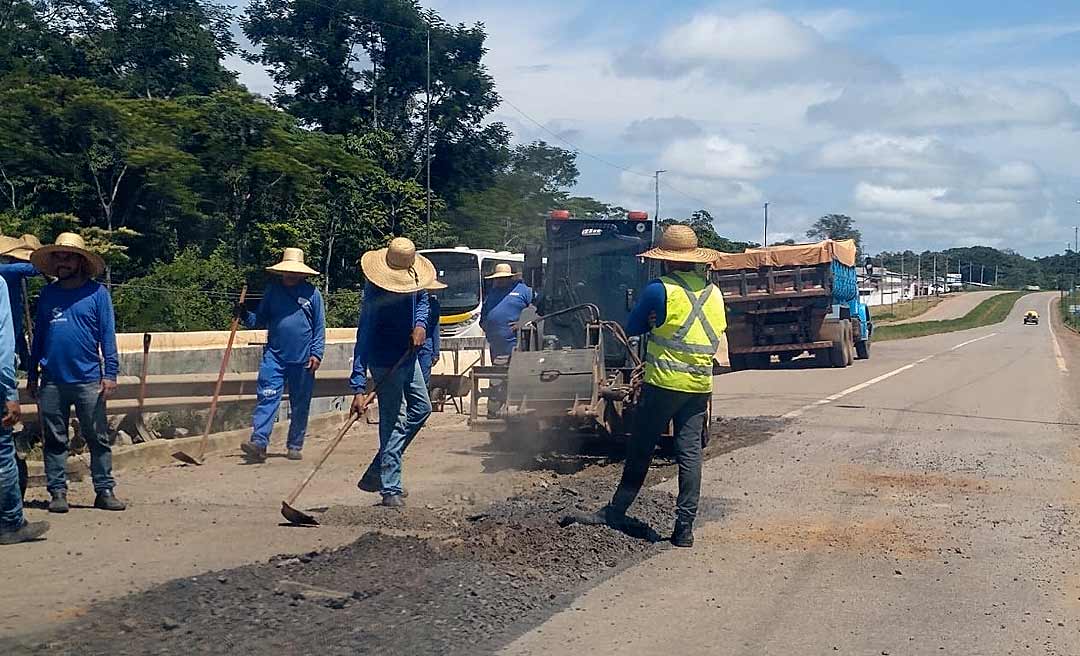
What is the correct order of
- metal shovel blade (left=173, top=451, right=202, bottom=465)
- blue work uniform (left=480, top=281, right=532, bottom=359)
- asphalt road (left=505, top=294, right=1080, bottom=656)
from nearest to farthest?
asphalt road (left=505, top=294, right=1080, bottom=656), metal shovel blade (left=173, top=451, right=202, bottom=465), blue work uniform (left=480, top=281, right=532, bottom=359)

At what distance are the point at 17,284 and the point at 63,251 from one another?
37 cm

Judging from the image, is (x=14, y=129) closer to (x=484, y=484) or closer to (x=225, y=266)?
(x=225, y=266)

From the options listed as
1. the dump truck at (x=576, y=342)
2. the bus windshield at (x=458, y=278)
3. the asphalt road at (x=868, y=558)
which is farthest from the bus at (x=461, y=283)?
the dump truck at (x=576, y=342)

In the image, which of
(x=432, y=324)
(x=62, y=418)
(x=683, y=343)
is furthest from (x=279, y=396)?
(x=683, y=343)

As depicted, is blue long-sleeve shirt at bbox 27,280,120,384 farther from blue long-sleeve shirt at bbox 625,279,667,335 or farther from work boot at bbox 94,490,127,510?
blue long-sleeve shirt at bbox 625,279,667,335

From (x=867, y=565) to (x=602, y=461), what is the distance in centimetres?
423

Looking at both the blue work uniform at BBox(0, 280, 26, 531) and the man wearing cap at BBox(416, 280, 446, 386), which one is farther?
the man wearing cap at BBox(416, 280, 446, 386)

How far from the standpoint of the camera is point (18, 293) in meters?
7.97

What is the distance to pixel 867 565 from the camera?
7.13 meters

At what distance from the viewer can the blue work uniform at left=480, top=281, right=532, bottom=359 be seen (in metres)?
14.1

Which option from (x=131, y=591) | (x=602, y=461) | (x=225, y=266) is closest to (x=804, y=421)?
(x=602, y=461)

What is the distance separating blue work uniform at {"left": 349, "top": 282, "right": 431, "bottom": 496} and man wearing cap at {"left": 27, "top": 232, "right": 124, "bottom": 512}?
5.79 feet

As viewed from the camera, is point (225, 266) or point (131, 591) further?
point (225, 266)

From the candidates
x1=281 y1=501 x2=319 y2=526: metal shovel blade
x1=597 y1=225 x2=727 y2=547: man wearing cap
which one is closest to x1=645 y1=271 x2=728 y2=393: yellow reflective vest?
x1=597 y1=225 x2=727 y2=547: man wearing cap
